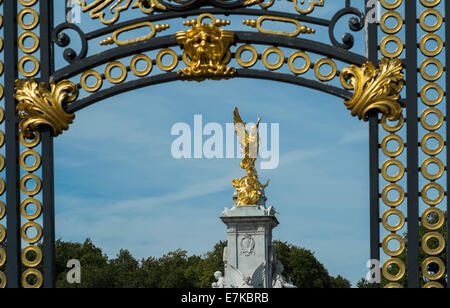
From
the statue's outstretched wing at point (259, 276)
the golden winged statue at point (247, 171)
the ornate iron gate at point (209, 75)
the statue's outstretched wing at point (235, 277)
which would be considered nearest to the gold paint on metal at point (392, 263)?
the ornate iron gate at point (209, 75)

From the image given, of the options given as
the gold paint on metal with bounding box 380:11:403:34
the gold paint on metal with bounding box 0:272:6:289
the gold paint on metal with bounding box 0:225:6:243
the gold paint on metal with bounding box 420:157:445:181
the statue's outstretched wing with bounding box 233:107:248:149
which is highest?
the statue's outstretched wing with bounding box 233:107:248:149

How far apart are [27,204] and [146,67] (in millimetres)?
1832

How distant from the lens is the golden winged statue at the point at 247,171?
21.0 metres

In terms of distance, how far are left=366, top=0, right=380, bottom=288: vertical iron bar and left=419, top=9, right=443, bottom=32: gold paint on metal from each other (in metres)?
0.47

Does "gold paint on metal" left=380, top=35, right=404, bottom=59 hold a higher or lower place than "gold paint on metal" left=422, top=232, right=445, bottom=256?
higher

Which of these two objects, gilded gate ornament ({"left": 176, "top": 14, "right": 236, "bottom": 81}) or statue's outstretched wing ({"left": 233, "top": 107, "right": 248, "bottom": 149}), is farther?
statue's outstretched wing ({"left": 233, "top": 107, "right": 248, "bottom": 149})

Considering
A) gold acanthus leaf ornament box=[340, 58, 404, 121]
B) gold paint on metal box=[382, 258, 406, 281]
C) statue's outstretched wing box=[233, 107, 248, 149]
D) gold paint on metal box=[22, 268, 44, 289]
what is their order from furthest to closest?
statue's outstretched wing box=[233, 107, 248, 149], gold paint on metal box=[22, 268, 44, 289], gold acanthus leaf ornament box=[340, 58, 404, 121], gold paint on metal box=[382, 258, 406, 281]

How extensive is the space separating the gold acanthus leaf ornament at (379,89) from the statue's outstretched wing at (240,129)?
10.8 m

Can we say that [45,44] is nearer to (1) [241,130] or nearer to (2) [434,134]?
(2) [434,134]

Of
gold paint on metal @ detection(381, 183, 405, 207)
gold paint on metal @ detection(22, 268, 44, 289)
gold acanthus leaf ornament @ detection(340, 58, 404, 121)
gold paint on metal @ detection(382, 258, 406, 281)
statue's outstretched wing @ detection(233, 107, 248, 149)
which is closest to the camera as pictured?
gold paint on metal @ detection(382, 258, 406, 281)

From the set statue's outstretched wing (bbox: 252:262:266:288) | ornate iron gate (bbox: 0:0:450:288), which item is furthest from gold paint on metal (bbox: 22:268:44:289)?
statue's outstretched wing (bbox: 252:262:266:288)

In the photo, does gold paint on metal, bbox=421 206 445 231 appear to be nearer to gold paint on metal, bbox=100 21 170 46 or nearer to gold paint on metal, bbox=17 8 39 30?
gold paint on metal, bbox=100 21 170 46

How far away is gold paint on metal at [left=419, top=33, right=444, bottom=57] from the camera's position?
33.0ft

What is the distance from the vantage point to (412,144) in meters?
9.92
